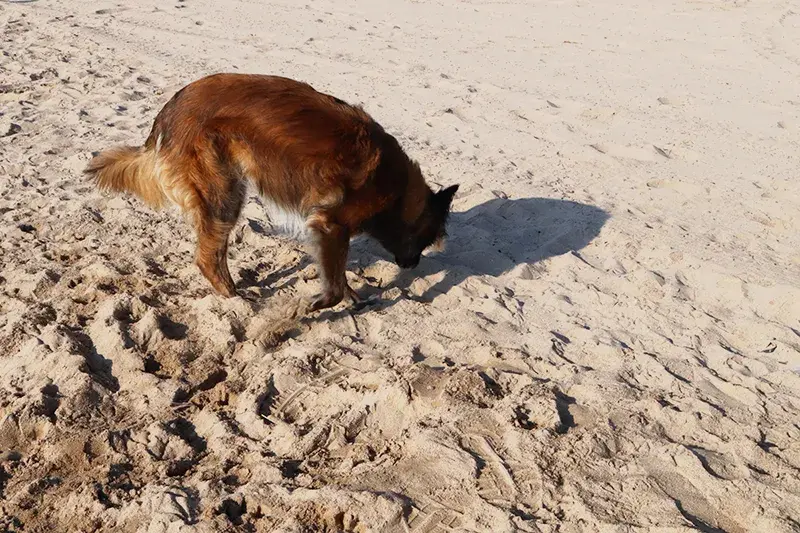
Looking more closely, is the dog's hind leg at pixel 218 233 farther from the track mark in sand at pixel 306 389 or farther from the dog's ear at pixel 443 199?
the dog's ear at pixel 443 199

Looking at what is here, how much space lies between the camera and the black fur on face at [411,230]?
566 cm

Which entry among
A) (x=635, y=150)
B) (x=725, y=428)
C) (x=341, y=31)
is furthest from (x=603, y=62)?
(x=725, y=428)

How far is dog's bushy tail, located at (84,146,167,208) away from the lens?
545cm

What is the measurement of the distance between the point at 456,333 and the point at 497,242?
1.51 m

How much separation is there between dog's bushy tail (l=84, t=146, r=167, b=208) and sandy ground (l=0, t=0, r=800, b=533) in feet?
Result: 1.85

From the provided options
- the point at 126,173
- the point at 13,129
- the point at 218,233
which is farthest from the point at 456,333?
the point at 13,129

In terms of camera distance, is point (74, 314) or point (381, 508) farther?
point (74, 314)

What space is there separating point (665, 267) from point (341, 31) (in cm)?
740

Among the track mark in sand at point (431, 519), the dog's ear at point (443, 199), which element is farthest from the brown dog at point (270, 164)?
the track mark in sand at point (431, 519)

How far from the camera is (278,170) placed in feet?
16.3

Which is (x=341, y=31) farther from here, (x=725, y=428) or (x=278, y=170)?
(x=725, y=428)

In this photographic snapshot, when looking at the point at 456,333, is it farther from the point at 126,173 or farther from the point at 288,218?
the point at 126,173

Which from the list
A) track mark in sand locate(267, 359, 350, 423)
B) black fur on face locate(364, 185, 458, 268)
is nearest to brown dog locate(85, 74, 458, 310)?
black fur on face locate(364, 185, 458, 268)

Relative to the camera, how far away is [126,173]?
5.52 m
